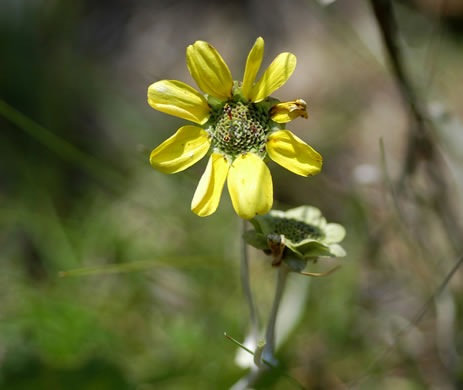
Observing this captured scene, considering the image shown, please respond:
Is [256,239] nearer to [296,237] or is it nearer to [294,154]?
[296,237]

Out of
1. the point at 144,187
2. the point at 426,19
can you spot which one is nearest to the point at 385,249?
the point at 144,187

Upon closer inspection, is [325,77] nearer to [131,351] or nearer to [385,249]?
[385,249]

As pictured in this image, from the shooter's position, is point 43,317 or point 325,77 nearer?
point 43,317

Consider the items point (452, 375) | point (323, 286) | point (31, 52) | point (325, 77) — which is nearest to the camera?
point (452, 375)

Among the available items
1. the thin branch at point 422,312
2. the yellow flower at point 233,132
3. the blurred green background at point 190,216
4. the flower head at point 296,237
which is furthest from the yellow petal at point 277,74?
the thin branch at point 422,312

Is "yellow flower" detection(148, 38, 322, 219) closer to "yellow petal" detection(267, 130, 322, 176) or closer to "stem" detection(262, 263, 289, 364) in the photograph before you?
"yellow petal" detection(267, 130, 322, 176)
